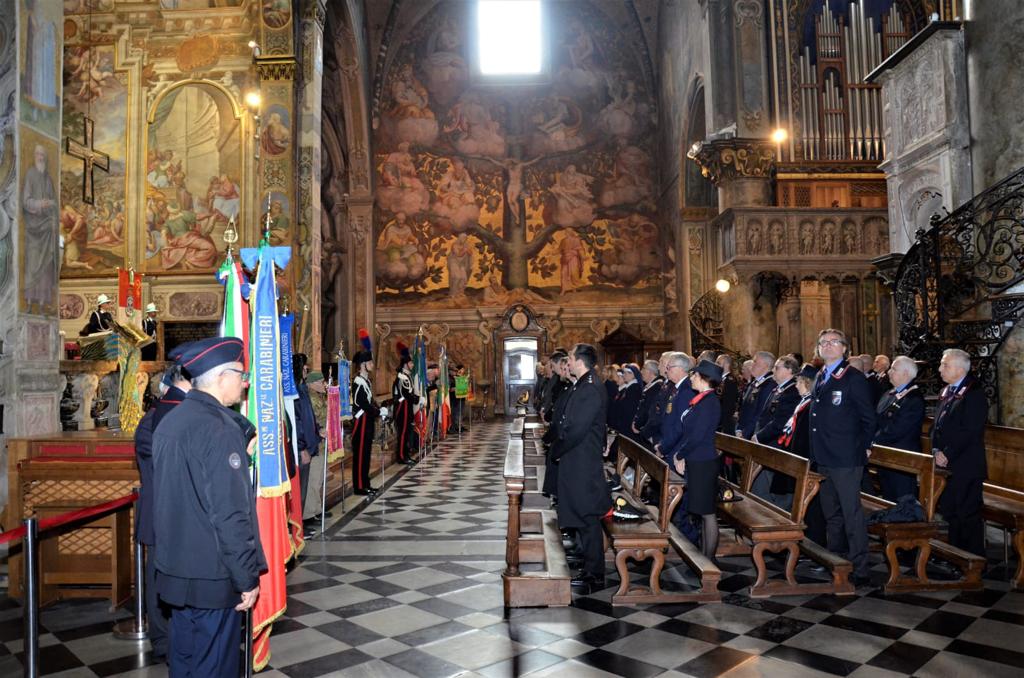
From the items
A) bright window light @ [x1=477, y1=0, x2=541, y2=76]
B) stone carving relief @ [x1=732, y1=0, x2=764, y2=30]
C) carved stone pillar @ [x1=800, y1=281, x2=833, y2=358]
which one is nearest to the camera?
stone carving relief @ [x1=732, y1=0, x2=764, y2=30]

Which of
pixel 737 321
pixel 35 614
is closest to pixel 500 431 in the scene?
pixel 737 321

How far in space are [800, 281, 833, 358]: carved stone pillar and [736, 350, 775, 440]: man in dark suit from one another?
11206 mm

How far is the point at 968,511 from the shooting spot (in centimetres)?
605

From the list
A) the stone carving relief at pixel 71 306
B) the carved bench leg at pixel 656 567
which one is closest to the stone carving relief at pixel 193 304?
the stone carving relief at pixel 71 306

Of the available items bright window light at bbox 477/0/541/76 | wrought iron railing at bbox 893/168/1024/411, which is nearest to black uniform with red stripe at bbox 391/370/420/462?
wrought iron railing at bbox 893/168/1024/411

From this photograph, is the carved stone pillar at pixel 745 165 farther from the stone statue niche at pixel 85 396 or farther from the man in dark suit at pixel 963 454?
the stone statue niche at pixel 85 396

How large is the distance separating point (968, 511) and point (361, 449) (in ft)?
24.0

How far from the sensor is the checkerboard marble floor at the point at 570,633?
430 centimetres

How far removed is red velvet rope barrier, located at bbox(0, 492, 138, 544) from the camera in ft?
12.5

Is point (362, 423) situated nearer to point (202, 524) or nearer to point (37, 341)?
point (37, 341)

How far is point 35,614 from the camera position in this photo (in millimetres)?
3809

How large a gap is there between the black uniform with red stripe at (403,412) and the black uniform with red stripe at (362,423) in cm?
322

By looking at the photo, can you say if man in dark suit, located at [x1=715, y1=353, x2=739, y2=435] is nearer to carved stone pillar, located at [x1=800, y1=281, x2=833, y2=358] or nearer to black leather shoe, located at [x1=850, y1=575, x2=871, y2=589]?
black leather shoe, located at [x1=850, y1=575, x2=871, y2=589]

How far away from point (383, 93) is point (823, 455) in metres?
23.1
